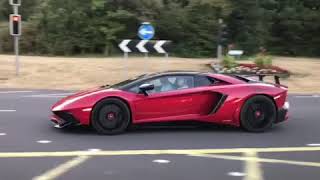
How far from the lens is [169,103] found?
10516 millimetres

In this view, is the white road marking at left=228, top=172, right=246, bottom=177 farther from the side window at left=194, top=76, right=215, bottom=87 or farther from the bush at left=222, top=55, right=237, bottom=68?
the bush at left=222, top=55, right=237, bottom=68

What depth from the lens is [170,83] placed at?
1071 cm

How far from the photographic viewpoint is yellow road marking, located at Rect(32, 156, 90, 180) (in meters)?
7.20

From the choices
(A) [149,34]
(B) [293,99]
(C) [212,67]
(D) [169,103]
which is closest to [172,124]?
(D) [169,103]

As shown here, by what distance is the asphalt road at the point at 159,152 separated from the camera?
24.5 ft

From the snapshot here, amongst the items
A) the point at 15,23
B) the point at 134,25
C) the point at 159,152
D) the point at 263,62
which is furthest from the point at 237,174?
the point at 134,25

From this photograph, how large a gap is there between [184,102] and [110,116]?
1245mm

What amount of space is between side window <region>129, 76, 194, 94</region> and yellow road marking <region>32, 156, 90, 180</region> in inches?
102

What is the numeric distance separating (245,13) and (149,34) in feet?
49.8

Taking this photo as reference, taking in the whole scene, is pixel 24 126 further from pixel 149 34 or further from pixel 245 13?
pixel 245 13

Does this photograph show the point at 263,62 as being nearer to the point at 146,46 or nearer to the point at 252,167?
the point at 146,46

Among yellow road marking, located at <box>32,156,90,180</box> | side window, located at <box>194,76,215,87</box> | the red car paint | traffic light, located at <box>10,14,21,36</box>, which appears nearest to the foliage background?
traffic light, located at <box>10,14,21,36</box>

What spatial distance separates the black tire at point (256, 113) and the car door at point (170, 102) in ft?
A: 2.08

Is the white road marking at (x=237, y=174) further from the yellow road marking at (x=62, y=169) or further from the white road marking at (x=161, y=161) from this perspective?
the yellow road marking at (x=62, y=169)
